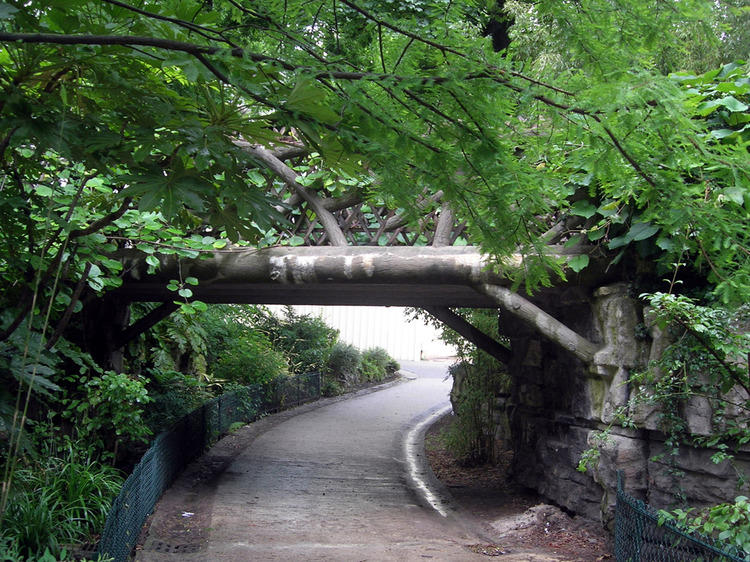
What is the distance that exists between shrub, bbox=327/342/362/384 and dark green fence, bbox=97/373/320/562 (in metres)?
3.01

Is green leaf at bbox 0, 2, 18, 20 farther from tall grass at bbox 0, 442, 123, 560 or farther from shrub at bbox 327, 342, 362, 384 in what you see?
shrub at bbox 327, 342, 362, 384

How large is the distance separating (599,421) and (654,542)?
2471 mm

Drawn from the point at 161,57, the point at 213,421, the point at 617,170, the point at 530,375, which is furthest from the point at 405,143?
the point at 213,421

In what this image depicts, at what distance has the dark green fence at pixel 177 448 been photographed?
481cm

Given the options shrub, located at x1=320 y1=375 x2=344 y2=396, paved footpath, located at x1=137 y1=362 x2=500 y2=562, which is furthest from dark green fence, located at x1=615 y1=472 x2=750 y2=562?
shrub, located at x1=320 y1=375 x2=344 y2=396

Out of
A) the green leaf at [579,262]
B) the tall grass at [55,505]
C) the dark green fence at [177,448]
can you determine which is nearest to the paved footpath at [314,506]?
the dark green fence at [177,448]

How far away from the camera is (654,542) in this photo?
4031 millimetres

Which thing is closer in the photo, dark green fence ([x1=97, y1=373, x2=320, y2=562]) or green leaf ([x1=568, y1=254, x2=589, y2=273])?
dark green fence ([x1=97, y1=373, x2=320, y2=562])

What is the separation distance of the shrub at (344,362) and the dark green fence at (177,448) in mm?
3011

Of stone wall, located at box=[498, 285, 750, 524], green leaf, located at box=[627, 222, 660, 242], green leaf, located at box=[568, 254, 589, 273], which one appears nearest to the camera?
green leaf, located at box=[627, 222, 660, 242]

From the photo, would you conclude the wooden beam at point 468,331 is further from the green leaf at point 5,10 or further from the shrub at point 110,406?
the green leaf at point 5,10

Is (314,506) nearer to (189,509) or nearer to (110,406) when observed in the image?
(189,509)

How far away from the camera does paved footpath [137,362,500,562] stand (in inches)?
237

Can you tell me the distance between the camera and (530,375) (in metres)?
8.42
